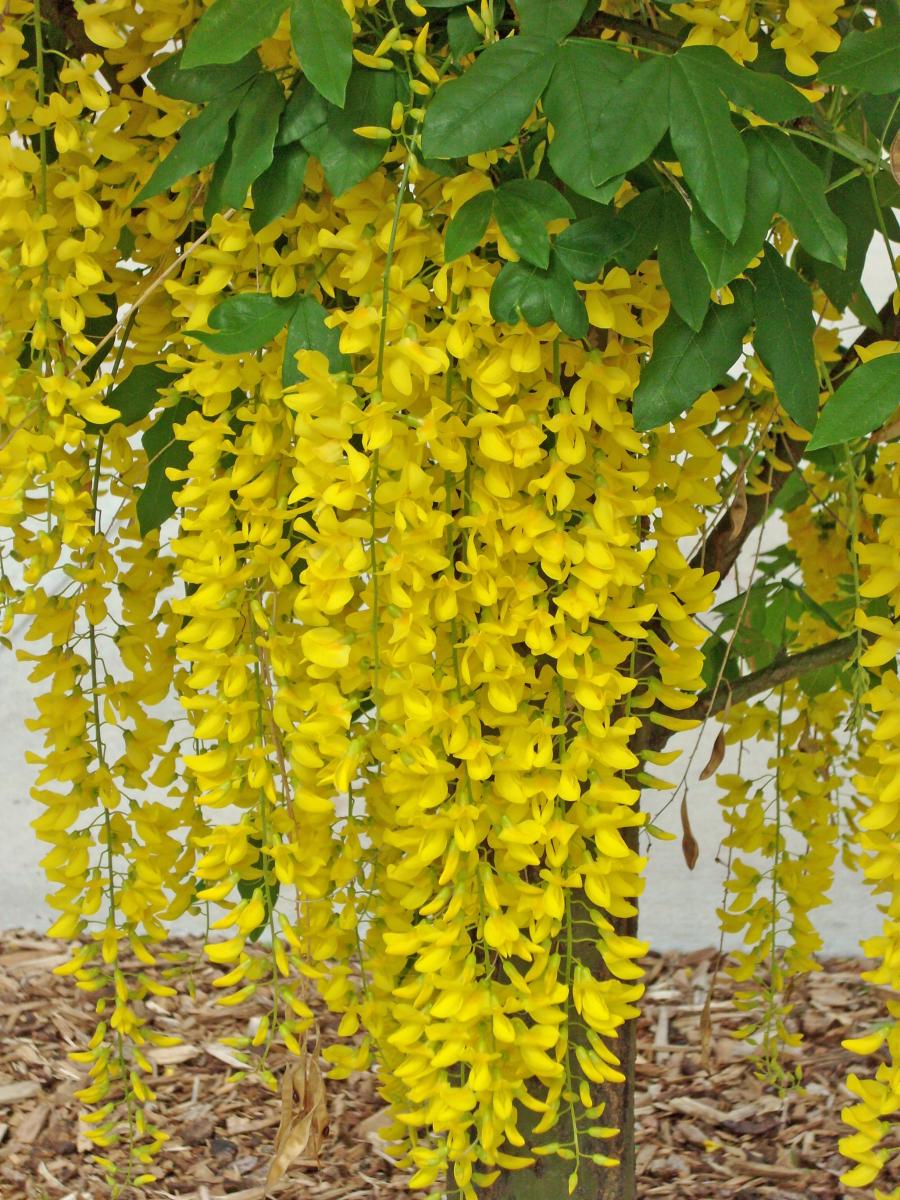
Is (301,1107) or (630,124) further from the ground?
(630,124)

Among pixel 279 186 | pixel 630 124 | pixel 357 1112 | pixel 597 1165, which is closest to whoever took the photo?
pixel 630 124

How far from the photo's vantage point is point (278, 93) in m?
0.75

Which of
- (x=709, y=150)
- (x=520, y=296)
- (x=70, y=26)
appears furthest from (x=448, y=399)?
(x=70, y=26)

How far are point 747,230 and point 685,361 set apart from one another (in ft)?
0.26

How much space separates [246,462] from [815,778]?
0.76 m

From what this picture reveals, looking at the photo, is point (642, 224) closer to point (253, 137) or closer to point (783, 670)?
point (253, 137)

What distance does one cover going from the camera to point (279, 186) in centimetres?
74

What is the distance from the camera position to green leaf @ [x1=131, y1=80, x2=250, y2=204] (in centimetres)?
75

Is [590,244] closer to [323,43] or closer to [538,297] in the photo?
[538,297]

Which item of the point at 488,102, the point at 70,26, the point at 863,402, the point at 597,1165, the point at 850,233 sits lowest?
the point at 597,1165

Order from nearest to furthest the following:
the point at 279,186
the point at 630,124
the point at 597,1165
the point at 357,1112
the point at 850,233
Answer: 1. the point at 630,124
2. the point at 279,186
3. the point at 850,233
4. the point at 597,1165
5. the point at 357,1112

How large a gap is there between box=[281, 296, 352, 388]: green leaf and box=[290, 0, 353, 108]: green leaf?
0.14m

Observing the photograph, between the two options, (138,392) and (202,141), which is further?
(138,392)

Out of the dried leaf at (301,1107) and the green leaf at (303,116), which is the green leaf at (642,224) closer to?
the green leaf at (303,116)
